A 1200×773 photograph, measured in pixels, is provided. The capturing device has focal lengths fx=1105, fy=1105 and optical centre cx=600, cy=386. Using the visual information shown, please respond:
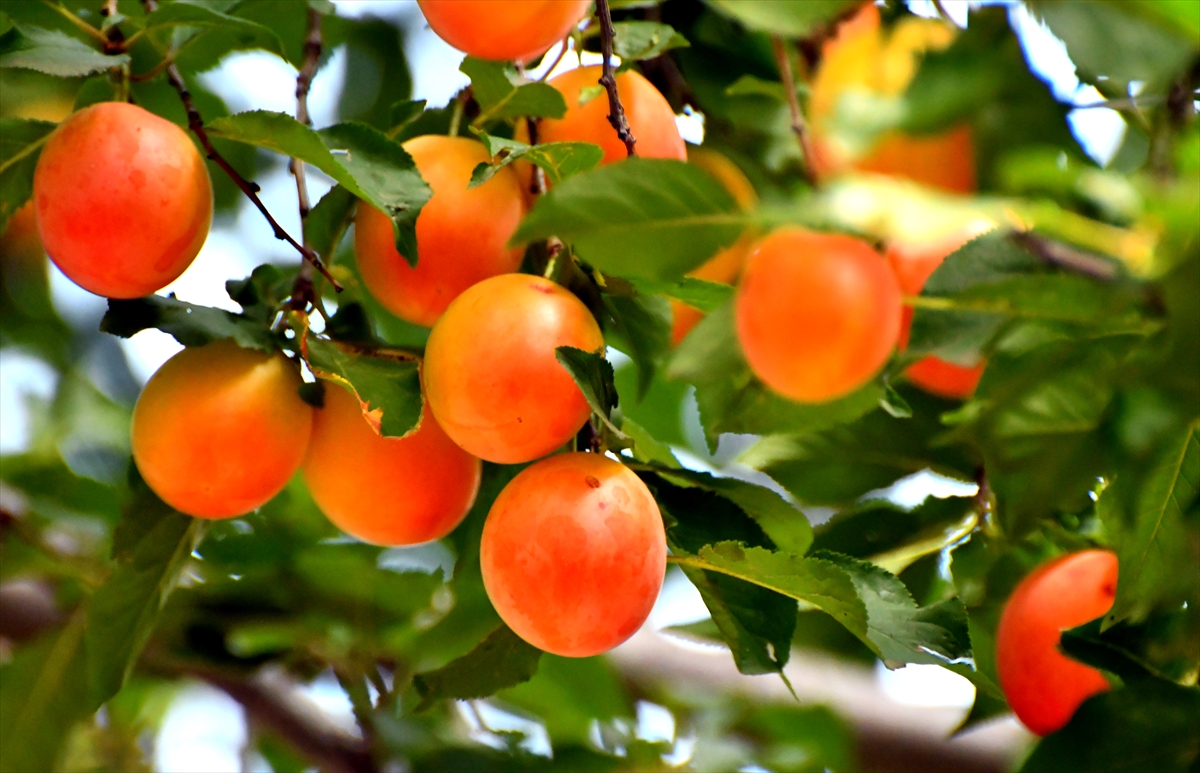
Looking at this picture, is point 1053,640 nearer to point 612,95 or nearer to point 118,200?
point 612,95

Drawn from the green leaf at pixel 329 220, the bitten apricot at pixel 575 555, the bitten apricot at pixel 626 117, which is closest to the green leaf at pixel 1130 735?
the bitten apricot at pixel 575 555

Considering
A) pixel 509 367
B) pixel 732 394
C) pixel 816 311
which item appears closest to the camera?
pixel 816 311

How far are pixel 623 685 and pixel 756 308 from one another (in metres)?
0.81

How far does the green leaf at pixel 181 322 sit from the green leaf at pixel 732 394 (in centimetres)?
26

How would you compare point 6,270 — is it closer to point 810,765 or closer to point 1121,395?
point 810,765

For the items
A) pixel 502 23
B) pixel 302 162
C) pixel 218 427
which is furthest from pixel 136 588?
pixel 502 23

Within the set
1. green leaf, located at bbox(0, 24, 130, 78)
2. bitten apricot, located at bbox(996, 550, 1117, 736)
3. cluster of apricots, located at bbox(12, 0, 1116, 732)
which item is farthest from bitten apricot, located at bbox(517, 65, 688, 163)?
bitten apricot, located at bbox(996, 550, 1117, 736)

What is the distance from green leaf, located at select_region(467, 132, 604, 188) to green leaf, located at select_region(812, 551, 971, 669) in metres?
0.21

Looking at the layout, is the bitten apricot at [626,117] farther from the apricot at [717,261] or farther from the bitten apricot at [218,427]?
the bitten apricot at [218,427]

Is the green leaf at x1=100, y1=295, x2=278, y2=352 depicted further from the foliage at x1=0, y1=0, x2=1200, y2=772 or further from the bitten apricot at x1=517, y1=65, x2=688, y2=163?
the bitten apricot at x1=517, y1=65, x2=688, y2=163

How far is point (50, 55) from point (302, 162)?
146mm

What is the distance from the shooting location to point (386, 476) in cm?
55

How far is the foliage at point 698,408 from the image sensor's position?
0.88 feet

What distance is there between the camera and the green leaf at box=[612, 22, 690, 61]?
0.58 metres
